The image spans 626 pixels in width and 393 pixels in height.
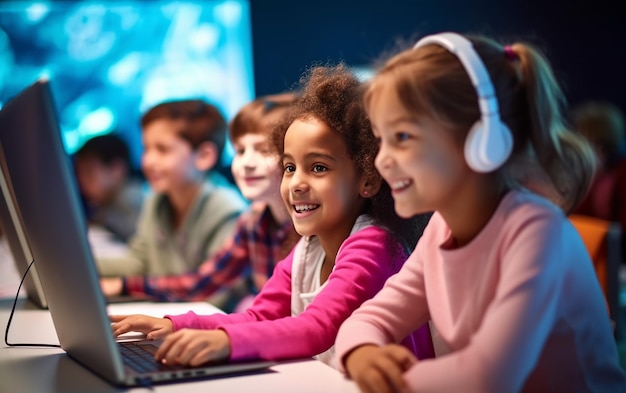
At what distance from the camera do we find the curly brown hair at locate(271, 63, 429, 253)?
1312 mm

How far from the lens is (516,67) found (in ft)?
3.20

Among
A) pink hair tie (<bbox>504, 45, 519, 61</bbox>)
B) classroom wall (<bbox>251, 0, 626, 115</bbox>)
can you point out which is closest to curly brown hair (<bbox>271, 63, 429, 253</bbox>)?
pink hair tie (<bbox>504, 45, 519, 61</bbox>)

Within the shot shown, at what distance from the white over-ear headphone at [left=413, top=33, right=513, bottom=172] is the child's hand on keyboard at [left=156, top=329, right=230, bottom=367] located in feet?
1.35

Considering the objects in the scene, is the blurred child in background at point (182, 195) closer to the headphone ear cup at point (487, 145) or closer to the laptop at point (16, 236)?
the laptop at point (16, 236)

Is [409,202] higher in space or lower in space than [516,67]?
lower

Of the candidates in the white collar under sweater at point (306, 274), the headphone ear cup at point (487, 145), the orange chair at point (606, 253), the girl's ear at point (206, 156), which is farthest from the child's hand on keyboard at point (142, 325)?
the girl's ear at point (206, 156)

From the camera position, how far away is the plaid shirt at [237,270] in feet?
8.42

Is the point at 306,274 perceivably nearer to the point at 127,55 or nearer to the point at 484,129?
the point at 484,129

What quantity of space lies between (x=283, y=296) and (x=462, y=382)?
24.5 inches

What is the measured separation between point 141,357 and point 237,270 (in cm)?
171

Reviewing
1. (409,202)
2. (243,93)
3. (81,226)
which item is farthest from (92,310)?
(243,93)

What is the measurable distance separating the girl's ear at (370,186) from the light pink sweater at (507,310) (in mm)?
221

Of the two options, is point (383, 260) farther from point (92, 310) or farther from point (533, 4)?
point (533, 4)

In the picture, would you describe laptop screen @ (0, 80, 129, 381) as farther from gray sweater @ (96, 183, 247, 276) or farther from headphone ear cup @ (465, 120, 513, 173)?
gray sweater @ (96, 183, 247, 276)
